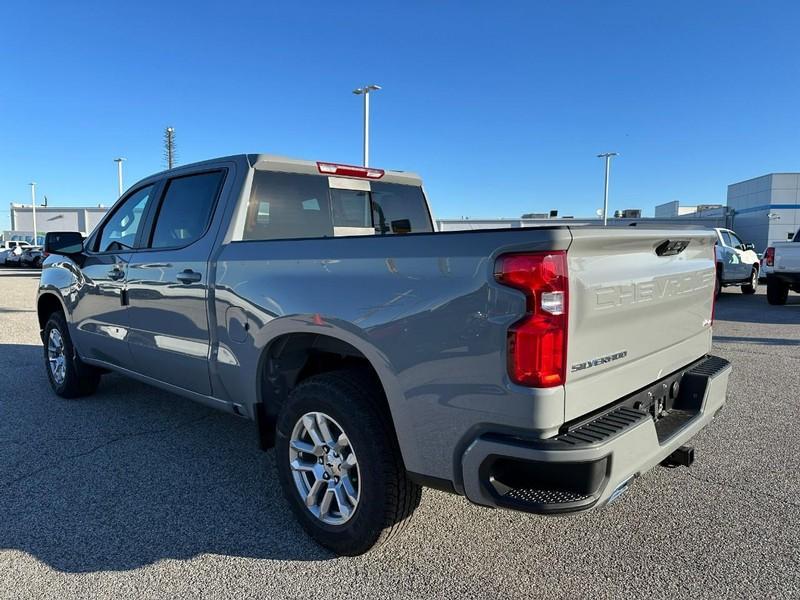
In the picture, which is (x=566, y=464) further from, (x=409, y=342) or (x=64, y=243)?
(x=64, y=243)

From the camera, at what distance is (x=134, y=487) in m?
3.60

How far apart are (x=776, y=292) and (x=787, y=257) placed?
1265 mm

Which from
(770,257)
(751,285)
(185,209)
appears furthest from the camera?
(751,285)

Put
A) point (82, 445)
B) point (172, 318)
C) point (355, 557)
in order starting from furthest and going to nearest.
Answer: point (82, 445) < point (172, 318) < point (355, 557)

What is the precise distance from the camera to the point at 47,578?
105 inches

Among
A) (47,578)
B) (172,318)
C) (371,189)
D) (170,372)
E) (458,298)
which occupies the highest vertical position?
(371,189)

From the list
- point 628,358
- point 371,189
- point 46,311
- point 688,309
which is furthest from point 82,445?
point 688,309

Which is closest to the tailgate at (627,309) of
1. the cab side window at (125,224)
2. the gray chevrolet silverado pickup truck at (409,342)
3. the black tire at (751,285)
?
the gray chevrolet silverado pickup truck at (409,342)

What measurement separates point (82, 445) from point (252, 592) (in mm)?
2462

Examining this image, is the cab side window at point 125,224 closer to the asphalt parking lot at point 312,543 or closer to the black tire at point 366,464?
the asphalt parking lot at point 312,543

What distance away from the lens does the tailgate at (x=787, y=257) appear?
43.4ft

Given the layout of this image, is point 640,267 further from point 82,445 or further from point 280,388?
point 82,445

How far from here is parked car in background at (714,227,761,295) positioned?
15.3 m

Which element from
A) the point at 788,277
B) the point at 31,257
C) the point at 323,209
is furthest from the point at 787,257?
the point at 31,257
